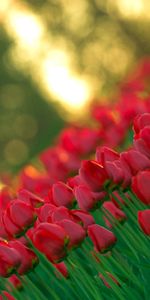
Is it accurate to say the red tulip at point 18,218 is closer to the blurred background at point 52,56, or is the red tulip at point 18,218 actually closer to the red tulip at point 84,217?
the red tulip at point 84,217

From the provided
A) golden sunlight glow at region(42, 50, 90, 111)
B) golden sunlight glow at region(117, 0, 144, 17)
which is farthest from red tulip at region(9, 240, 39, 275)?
golden sunlight glow at region(117, 0, 144, 17)

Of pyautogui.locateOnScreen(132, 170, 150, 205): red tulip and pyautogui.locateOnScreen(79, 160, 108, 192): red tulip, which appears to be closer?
pyautogui.locateOnScreen(132, 170, 150, 205): red tulip

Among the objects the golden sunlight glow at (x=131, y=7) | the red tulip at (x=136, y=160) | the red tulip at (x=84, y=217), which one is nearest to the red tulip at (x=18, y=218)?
the red tulip at (x=84, y=217)

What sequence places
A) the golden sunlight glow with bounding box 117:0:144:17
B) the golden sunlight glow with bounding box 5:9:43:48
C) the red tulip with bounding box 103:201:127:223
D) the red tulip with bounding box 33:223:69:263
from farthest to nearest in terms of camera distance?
1. the golden sunlight glow with bounding box 5:9:43:48
2. the golden sunlight glow with bounding box 117:0:144:17
3. the red tulip with bounding box 103:201:127:223
4. the red tulip with bounding box 33:223:69:263

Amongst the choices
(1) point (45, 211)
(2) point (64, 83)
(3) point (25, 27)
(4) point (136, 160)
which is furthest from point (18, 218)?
(3) point (25, 27)

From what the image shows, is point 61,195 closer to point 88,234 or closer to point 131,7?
point 88,234

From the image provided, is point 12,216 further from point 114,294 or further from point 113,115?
point 113,115

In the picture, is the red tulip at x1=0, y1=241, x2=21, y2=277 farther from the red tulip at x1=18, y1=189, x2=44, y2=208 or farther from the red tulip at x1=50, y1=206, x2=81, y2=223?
the red tulip at x1=18, y1=189, x2=44, y2=208
